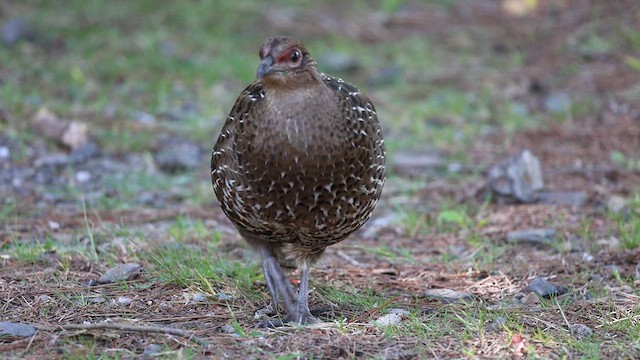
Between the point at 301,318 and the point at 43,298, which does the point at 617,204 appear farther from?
the point at 43,298

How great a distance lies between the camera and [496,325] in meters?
4.23

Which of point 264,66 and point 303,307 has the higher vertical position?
point 264,66

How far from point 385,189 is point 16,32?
471 centimetres

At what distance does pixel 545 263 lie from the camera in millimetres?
5363

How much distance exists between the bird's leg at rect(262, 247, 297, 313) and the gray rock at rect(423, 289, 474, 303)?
26.5 inches

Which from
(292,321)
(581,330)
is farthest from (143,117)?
(581,330)

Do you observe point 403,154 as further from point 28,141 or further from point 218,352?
point 218,352

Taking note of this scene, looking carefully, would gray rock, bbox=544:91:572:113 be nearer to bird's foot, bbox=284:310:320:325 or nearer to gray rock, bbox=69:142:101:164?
gray rock, bbox=69:142:101:164

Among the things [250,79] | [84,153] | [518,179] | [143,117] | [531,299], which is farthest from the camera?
[250,79]

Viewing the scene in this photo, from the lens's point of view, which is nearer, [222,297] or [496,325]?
[496,325]

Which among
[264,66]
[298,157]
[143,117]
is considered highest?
[264,66]

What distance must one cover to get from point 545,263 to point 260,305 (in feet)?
5.35

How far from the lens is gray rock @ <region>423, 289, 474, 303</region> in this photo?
479 cm

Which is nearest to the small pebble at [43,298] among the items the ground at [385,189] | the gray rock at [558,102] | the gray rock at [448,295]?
the ground at [385,189]
